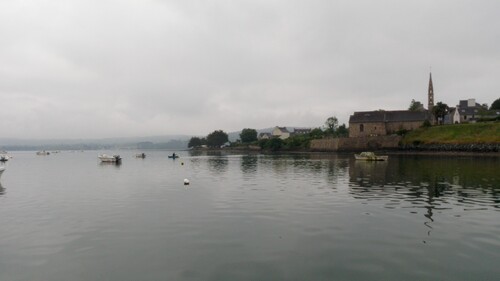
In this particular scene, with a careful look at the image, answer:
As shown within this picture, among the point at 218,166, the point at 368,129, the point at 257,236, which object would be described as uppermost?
the point at 368,129

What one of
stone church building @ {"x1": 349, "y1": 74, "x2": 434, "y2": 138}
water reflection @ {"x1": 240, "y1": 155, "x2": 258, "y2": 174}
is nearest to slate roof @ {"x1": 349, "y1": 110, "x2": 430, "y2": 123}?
stone church building @ {"x1": 349, "y1": 74, "x2": 434, "y2": 138}

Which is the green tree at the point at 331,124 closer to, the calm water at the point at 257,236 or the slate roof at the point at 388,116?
the slate roof at the point at 388,116

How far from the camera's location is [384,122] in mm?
138375

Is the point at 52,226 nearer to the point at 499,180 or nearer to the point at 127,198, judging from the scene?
the point at 127,198

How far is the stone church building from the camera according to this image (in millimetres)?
135750

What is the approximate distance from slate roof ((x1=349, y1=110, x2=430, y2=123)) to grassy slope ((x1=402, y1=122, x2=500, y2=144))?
37.3ft

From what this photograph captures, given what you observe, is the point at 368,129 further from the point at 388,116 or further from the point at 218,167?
the point at 218,167

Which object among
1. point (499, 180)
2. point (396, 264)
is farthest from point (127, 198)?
point (499, 180)

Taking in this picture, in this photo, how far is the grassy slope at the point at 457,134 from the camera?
329 ft

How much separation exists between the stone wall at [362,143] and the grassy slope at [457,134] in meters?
4.32

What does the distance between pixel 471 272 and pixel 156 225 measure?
596 inches

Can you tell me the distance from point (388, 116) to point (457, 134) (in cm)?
3299

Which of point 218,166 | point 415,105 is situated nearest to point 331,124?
point 415,105

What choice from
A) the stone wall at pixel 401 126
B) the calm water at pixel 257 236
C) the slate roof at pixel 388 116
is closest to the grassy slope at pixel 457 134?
the stone wall at pixel 401 126
